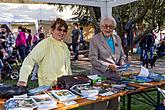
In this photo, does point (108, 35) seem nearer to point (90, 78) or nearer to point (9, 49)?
point (90, 78)

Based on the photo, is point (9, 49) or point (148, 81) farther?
point (9, 49)

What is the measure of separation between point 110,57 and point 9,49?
6.43m

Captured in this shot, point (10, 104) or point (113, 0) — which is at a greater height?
point (113, 0)

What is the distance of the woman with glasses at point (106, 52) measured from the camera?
3558mm

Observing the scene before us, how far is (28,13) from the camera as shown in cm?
1858

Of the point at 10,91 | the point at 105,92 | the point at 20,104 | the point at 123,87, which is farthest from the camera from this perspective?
the point at 123,87

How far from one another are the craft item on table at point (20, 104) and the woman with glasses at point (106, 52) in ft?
3.81

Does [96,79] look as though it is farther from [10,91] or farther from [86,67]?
[86,67]

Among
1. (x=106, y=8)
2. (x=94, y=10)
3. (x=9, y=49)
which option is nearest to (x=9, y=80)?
(x=9, y=49)

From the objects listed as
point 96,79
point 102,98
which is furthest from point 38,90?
point 96,79

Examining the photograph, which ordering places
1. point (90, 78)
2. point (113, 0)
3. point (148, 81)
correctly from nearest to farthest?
point (90, 78) < point (148, 81) < point (113, 0)

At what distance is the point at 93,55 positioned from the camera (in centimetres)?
360

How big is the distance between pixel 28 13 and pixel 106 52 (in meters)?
15.6

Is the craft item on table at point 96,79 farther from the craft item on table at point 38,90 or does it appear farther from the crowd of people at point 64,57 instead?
the craft item on table at point 38,90
